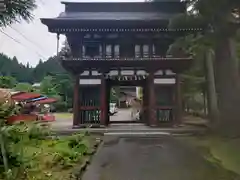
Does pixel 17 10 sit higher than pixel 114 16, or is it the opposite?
pixel 114 16

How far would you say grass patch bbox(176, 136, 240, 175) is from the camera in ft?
25.6

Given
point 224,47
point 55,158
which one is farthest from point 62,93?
point 55,158

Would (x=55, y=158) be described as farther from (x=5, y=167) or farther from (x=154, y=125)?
(x=154, y=125)

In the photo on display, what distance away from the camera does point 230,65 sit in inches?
552

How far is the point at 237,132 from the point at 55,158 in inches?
343

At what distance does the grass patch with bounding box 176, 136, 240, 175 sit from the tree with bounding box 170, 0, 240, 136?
135cm

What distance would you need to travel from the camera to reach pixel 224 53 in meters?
14.1

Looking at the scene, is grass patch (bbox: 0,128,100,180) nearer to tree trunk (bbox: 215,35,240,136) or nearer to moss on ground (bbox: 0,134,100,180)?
moss on ground (bbox: 0,134,100,180)

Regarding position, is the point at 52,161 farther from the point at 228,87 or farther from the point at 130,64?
the point at 130,64

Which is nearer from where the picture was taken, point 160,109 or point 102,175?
point 102,175

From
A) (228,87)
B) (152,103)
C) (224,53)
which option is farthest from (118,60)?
(228,87)

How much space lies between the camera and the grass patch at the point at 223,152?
7817 millimetres

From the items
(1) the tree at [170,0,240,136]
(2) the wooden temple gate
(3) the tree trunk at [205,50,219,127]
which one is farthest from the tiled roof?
(1) the tree at [170,0,240,136]

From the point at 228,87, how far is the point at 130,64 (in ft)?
21.2
